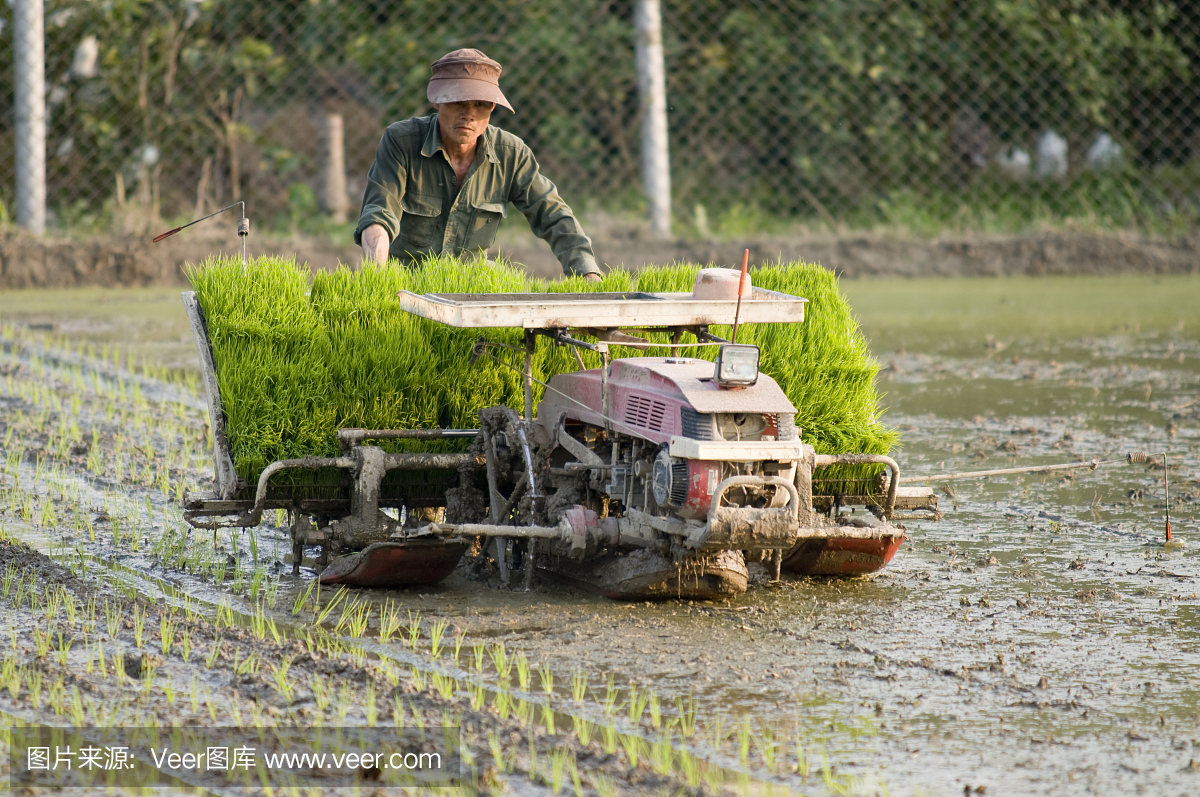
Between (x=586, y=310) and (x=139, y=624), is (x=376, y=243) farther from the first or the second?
(x=139, y=624)

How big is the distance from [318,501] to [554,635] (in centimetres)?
122

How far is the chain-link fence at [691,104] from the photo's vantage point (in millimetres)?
13289

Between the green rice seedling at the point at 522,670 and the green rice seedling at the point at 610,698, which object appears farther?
the green rice seedling at the point at 522,670

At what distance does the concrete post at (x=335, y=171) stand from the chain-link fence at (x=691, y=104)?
0.02 metres

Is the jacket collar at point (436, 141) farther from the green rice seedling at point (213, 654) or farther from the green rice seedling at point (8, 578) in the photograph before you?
the green rice seedling at point (213, 654)

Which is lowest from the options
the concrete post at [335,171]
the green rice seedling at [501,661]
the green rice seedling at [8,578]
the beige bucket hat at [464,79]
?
the green rice seedling at [501,661]

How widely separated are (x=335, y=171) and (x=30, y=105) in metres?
2.98

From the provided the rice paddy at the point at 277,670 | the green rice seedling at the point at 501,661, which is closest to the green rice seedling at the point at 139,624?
the rice paddy at the point at 277,670

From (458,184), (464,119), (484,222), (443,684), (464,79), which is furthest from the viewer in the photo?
(484,222)

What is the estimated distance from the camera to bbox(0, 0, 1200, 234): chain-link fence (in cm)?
1329

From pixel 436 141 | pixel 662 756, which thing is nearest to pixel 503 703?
pixel 662 756

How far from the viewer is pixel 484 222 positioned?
650 centimetres

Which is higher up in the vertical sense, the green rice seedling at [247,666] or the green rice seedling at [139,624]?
the green rice seedling at [139,624]

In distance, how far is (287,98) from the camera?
45.5ft
